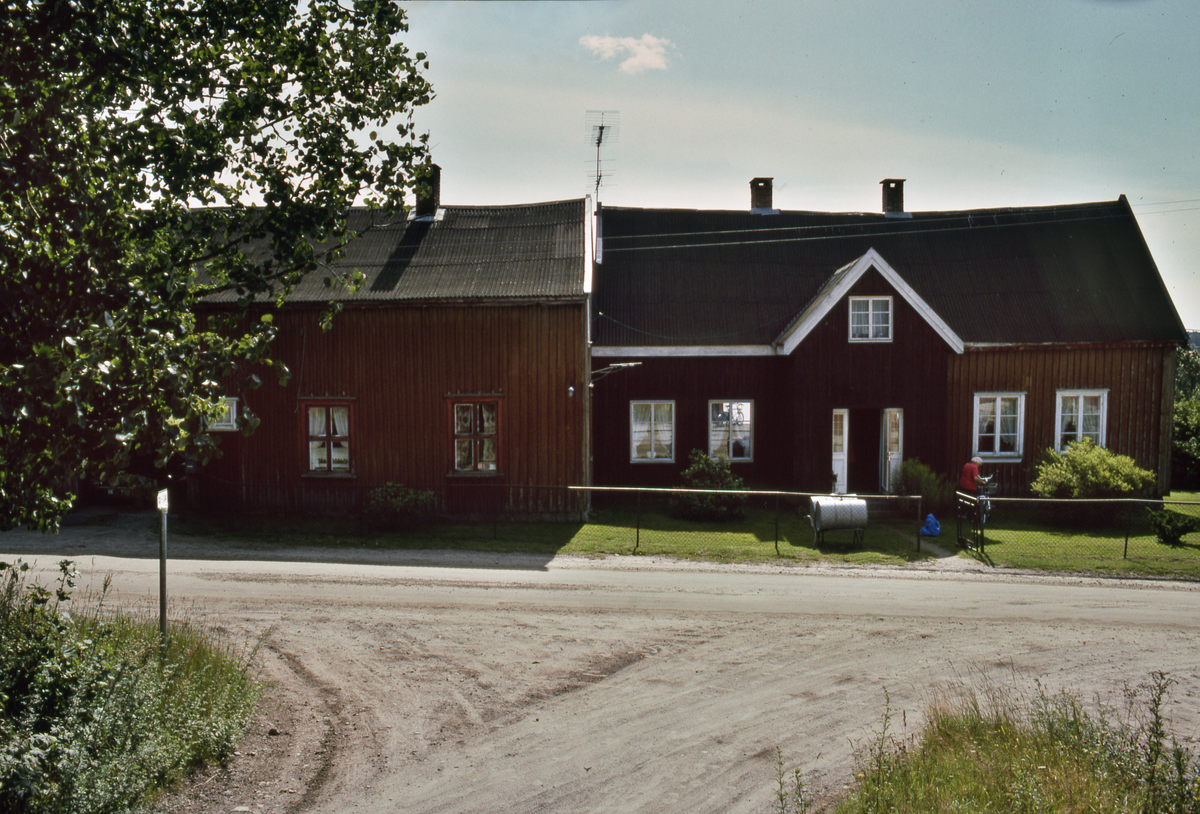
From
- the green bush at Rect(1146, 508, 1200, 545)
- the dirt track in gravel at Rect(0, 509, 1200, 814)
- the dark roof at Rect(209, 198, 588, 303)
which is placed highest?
the dark roof at Rect(209, 198, 588, 303)

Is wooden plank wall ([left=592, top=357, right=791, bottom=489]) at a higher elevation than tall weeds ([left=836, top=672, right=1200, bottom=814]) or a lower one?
higher

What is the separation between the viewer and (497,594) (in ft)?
39.4

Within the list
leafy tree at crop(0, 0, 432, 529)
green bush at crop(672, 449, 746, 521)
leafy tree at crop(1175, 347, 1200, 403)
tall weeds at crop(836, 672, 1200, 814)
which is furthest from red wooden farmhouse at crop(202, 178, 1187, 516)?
leafy tree at crop(1175, 347, 1200, 403)

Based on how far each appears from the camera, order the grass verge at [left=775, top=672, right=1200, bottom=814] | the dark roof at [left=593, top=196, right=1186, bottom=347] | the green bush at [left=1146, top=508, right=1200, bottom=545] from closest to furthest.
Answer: the grass verge at [left=775, top=672, right=1200, bottom=814], the green bush at [left=1146, top=508, right=1200, bottom=545], the dark roof at [left=593, top=196, right=1186, bottom=347]

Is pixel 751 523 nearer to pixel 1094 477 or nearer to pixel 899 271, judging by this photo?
pixel 1094 477

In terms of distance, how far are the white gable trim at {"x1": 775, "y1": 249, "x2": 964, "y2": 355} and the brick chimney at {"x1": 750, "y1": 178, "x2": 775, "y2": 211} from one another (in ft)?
24.3

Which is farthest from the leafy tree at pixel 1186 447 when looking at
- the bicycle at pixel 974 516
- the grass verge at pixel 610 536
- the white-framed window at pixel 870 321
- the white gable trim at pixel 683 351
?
the white gable trim at pixel 683 351

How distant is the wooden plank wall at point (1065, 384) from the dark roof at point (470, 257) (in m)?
11.1

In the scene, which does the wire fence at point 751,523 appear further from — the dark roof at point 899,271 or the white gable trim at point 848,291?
the dark roof at point 899,271

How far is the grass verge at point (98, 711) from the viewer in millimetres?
5594

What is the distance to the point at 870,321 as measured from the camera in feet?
65.2

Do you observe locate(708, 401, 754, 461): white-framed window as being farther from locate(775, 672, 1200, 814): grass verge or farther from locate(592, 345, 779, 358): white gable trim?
locate(775, 672, 1200, 814): grass verge

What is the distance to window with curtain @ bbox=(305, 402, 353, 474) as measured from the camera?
18891 millimetres

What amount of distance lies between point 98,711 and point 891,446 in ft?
59.7
